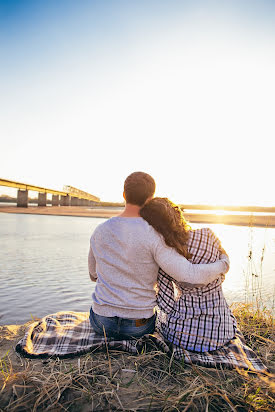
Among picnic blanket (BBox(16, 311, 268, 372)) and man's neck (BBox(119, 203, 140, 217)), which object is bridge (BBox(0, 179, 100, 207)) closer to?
picnic blanket (BBox(16, 311, 268, 372))

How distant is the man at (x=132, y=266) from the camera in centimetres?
210

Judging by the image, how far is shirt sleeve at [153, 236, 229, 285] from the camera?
6.70ft

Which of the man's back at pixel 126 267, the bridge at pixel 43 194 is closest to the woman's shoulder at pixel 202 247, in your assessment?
the man's back at pixel 126 267

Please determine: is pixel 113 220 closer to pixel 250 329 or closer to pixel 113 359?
pixel 113 359

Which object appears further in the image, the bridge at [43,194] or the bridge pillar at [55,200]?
the bridge pillar at [55,200]

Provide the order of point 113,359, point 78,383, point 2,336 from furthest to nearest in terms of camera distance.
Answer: point 2,336
point 113,359
point 78,383

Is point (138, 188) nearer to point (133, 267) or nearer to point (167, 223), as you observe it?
point (167, 223)

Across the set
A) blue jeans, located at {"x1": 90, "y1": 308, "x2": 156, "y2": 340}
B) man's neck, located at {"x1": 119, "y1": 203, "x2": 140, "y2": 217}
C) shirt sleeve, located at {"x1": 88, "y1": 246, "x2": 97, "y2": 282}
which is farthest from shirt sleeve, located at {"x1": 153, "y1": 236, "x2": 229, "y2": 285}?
shirt sleeve, located at {"x1": 88, "y1": 246, "x2": 97, "y2": 282}

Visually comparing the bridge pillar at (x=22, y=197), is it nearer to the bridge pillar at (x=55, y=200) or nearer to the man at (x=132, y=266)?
the bridge pillar at (x=55, y=200)

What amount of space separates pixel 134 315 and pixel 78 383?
632mm

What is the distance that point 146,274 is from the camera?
2236mm

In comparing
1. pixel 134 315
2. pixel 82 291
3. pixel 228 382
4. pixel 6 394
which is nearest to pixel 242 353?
pixel 228 382

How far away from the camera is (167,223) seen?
6.89 ft

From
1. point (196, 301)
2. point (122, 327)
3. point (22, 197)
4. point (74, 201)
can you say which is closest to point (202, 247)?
point (196, 301)
